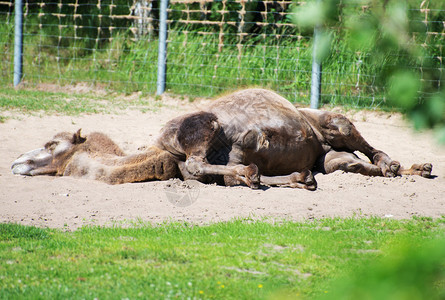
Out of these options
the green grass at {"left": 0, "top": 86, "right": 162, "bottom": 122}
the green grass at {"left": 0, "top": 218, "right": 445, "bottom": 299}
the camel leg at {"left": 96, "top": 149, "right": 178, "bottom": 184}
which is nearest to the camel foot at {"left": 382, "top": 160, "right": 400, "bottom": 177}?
the green grass at {"left": 0, "top": 218, "right": 445, "bottom": 299}

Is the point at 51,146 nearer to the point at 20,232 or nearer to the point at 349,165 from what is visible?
the point at 20,232

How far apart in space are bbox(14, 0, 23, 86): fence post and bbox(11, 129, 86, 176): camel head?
7.35 metres

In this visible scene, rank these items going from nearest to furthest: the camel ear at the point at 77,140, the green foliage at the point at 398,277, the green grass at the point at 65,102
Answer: the green foliage at the point at 398,277, the camel ear at the point at 77,140, the green grass at the point at 65,102

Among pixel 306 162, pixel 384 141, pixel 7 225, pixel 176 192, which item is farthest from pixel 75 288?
pixel 384 141

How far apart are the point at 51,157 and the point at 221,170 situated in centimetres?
194

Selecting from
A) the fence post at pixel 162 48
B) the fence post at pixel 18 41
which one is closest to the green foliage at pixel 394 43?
the fence post at pixel 162 48

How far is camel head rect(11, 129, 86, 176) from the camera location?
20.1ft

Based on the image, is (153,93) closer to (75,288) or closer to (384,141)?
(384,141)

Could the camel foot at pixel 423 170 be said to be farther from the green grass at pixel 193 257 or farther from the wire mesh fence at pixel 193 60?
the wire mesh fence at pixel 193 60

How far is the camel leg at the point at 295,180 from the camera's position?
19.4ft

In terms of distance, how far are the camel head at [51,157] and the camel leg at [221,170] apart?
1.28m

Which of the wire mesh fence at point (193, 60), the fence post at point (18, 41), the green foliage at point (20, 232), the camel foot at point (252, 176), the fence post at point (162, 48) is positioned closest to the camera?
the green foliage at point (20, 232)

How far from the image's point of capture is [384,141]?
8.76 meters

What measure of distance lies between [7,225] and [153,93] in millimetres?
7733
